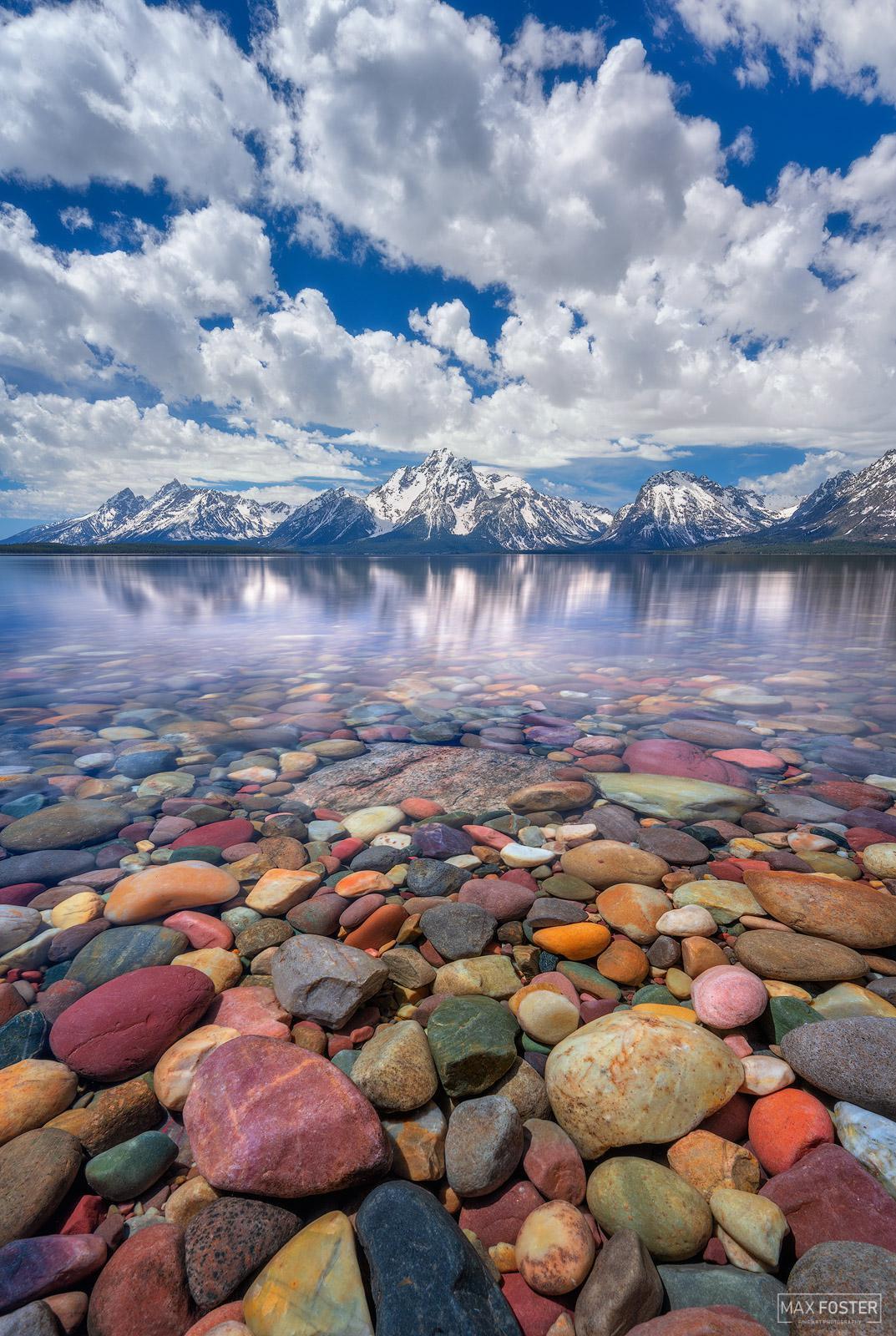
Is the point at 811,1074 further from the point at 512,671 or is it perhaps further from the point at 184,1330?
the point at 512,671

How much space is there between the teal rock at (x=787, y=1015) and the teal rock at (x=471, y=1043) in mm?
1867

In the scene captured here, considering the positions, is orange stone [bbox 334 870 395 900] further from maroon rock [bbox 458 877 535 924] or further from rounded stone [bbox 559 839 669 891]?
rounded stone [bbox 559 839 669 891]

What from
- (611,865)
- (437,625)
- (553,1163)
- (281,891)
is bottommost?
(437,625)

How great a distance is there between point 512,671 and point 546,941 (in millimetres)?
12560

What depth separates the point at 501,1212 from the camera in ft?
10.3

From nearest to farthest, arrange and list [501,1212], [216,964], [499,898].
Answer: [501,1212] → [216,964] → [499,898]

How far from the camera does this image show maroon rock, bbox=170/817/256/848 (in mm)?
6770

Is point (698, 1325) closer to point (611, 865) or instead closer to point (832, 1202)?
point (832, 1202)

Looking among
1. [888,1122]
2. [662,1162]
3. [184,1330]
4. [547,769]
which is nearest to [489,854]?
[547,769]

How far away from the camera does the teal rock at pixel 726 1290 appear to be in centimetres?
264

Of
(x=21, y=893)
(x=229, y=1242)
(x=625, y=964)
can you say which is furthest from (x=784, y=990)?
(x=21, y=893)

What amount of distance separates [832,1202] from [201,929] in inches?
190

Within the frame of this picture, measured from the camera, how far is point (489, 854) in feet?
21.3

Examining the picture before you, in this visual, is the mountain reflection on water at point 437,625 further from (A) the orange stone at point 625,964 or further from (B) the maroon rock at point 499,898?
(A) the orange stone at point 625,964
